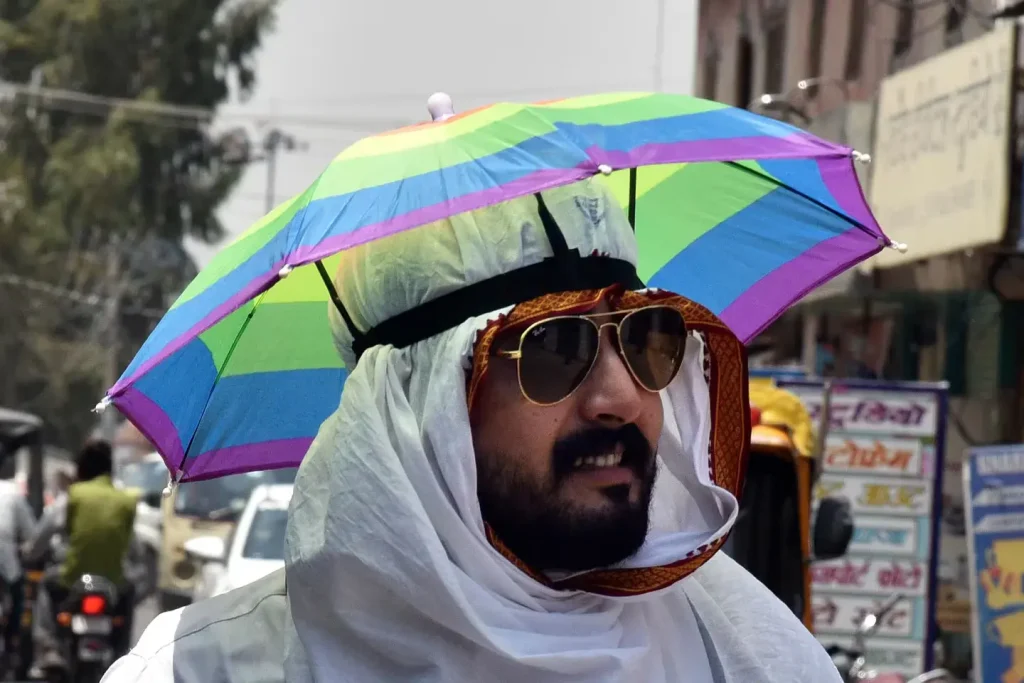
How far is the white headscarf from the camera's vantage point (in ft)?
7.73

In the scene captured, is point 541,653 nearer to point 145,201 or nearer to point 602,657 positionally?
point 602,657

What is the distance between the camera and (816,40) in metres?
22.7

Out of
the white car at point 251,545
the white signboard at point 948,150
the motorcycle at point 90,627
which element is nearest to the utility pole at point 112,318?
the white signboard at point 948,150

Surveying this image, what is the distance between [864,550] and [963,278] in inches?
167

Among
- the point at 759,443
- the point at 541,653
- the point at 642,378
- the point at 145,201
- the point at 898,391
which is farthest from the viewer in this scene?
the point at 145,201

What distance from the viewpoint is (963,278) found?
14.7 metres

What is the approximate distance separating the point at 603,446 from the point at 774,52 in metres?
23.9

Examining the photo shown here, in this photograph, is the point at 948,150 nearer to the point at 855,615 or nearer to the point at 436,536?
the point at 855,615

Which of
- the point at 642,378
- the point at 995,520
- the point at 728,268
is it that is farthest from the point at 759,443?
the point at 642,378

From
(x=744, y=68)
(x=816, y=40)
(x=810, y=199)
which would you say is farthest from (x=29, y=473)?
(x=744, y=68)

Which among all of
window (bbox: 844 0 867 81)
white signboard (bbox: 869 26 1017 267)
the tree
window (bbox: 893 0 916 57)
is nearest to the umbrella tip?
white signboard (bbox: 869 26 1017 267)

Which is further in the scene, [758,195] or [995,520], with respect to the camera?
[995,520]

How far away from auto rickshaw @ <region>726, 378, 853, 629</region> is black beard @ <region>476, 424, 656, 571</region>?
5.07 m

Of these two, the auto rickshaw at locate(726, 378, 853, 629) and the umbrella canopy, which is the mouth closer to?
the umbrella canopy
